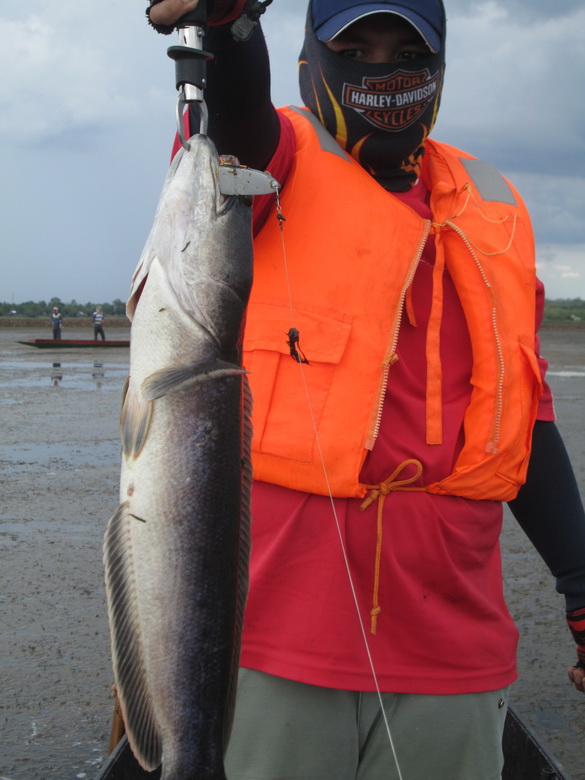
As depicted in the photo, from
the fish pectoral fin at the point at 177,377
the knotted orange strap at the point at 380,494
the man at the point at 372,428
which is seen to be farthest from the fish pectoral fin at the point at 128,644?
the knotted orange strap at the point at 380,494

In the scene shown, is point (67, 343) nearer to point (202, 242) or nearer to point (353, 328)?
point (353, 328)

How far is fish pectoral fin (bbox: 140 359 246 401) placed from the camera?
1807 millimetres

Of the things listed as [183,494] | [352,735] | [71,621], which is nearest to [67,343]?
[71,621]

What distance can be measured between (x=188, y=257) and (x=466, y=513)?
1073 mm

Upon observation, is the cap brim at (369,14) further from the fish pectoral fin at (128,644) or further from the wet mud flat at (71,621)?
the wet mud flat at (71,621)

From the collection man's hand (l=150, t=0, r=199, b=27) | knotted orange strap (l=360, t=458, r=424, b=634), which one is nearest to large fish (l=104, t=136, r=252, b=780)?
man's hand (l=150, t=0, r=199, b=27)

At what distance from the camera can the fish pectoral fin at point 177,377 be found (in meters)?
1.81

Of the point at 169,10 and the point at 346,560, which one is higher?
the point at 169,10

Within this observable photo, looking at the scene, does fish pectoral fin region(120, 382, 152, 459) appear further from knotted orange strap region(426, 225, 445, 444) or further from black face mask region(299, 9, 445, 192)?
black face mask region(299, 9, 445, 192)

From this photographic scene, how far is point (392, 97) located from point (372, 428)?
100 centimetres

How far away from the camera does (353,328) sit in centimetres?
228

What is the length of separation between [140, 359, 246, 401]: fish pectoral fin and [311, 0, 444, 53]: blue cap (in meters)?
1.10

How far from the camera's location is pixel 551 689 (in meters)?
4.24

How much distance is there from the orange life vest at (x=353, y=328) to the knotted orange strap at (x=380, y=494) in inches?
2.6
